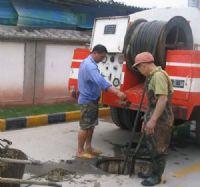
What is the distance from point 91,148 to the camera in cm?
738

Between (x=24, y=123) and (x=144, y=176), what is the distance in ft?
11.9

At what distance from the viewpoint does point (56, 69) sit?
11375 millimetres

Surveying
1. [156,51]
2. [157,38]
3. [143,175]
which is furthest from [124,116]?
[143,175]

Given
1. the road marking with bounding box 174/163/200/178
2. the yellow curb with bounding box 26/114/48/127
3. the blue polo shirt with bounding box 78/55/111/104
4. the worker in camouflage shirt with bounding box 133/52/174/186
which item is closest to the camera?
the worker in camouflage shirt with bounding box 133/52/174/186

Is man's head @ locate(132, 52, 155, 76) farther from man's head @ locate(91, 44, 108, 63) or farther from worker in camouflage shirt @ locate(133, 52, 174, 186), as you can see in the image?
man's head @ locate(91, 44, 108, 63)

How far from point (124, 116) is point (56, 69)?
11.5ft

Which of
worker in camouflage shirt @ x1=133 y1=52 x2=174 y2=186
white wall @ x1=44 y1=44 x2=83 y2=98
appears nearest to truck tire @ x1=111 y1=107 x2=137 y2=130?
worker in camouflage shirt @ x1=133 y1=52 x2=174 y2=186

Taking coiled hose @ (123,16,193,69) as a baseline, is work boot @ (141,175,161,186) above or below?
below

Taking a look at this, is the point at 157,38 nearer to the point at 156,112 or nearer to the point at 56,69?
the point at 156,112

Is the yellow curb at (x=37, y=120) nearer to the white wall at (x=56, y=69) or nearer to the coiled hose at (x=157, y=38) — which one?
the white wall at (x=56, y=69)

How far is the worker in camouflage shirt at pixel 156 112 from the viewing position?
5641 millimetres

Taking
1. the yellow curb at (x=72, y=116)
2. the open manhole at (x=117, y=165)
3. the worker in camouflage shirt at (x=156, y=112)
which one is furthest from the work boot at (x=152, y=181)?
the yellow curb at (x=72, y=116)

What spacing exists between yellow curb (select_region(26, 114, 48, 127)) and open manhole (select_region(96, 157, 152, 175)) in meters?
2.79

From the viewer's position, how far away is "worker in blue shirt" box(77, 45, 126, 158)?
669cm
